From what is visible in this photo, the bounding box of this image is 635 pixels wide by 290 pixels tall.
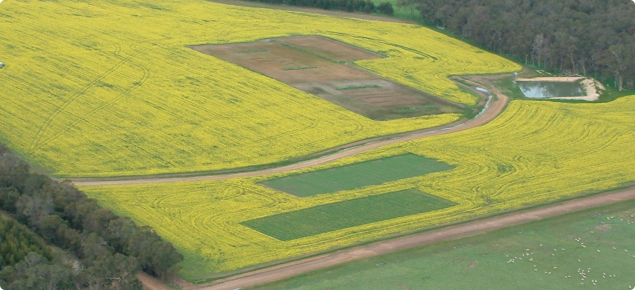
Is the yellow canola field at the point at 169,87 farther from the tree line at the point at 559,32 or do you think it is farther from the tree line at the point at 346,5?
the tree line at the point at 346,5

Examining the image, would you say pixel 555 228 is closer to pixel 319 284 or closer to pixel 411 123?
pixel 319 284

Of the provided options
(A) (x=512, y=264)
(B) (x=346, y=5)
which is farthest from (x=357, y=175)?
(B) (x=346, y=5)

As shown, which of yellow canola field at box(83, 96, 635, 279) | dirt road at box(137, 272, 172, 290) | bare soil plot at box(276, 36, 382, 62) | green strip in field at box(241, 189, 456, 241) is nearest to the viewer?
dirt road at box(137, 272, 172, 290)

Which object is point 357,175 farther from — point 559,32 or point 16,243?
point 559,32

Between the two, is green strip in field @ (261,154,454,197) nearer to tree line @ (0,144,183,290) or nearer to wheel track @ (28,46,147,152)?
tree line @ (0,144,183,290)

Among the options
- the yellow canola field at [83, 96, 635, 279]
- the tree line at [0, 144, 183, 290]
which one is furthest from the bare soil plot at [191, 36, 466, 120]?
the tree line at [0, 144, 183, 290]

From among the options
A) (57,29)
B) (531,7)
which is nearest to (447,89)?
(531,7)
